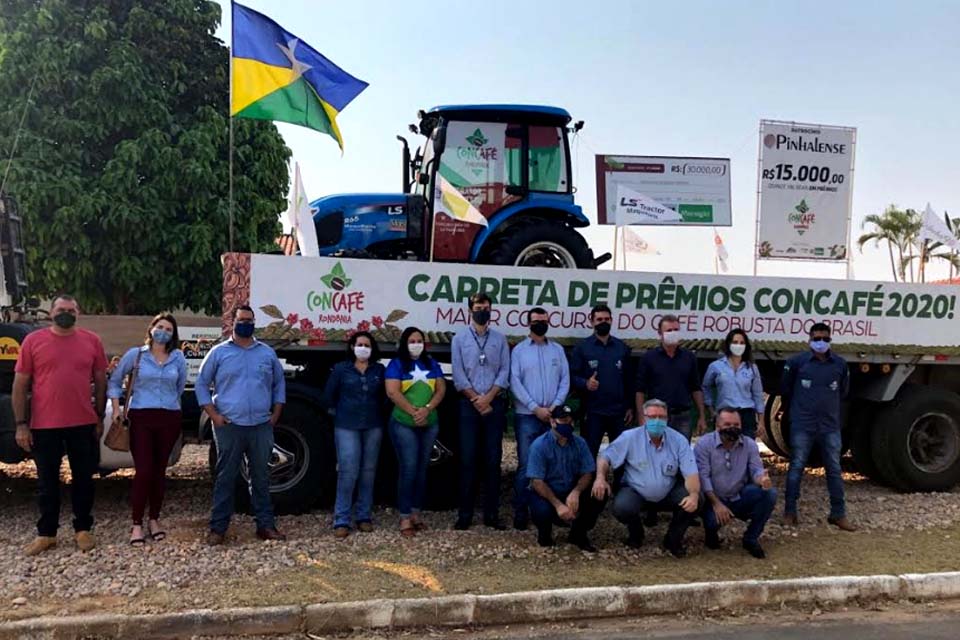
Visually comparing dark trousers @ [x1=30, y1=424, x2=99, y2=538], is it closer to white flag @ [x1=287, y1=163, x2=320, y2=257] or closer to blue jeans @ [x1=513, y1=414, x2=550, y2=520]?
white flag @ [x1=287, y1=163, x2=320, y2=257]

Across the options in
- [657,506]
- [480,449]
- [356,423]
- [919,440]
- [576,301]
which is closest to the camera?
→ [657,506]

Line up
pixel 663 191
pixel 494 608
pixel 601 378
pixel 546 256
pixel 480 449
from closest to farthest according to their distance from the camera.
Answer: pixel 494 608 → pixel 480 449 → pixel 601 378 → pixel 546 256 → pixel 663 191

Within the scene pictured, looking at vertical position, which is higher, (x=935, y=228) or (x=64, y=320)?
(x=935, y=228)

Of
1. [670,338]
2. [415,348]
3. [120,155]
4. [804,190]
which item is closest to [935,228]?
[804,190]

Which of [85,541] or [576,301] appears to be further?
[576,301]

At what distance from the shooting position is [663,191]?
30.9ft

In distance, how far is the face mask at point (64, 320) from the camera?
A: 587 centimetres

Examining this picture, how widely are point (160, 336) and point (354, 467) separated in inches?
69.9

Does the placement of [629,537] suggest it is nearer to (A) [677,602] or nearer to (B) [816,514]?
(A) [677,602]

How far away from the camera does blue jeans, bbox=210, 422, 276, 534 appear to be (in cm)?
609

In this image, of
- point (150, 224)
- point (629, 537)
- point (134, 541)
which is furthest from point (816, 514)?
point (150, 224)

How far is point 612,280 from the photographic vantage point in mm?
7516

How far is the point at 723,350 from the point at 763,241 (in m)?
2.34

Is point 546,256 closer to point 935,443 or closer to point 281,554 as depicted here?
point 281,554
